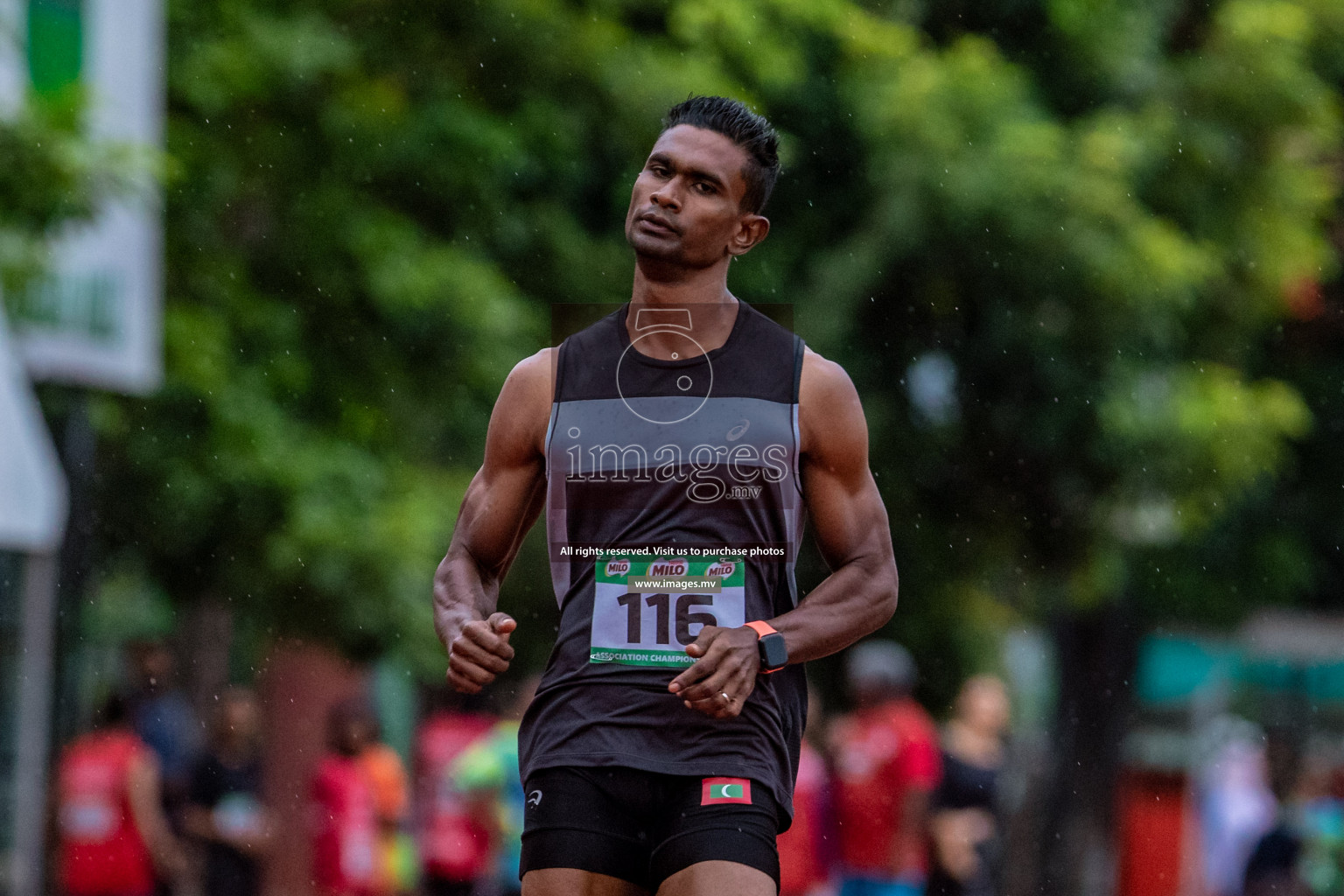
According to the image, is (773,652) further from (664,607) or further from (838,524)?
(838,524)

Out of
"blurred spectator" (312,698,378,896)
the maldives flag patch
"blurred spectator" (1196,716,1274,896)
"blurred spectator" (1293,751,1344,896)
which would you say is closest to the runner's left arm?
the maldives flag patch

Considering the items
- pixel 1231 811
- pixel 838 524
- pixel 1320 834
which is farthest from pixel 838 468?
pixel 1231 811

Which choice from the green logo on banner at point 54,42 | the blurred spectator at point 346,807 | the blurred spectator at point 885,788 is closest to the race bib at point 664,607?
the blurred spectator at point 885,788

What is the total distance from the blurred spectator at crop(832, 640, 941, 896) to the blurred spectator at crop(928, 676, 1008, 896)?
97mm

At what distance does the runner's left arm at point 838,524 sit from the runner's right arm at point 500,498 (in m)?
0.50

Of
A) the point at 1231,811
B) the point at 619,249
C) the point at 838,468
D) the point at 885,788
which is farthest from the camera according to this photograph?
the point at 1231,811

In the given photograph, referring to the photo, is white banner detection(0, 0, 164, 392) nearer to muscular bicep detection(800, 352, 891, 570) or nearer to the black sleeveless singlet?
the black sleeveless singlet

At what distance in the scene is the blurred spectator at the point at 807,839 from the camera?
9109 millimetres

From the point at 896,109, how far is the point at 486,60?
2.48 m

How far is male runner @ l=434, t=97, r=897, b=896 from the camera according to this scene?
3.72 meters

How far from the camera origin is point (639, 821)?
3762 mm

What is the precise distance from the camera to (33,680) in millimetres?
12891

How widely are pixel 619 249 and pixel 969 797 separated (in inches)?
176

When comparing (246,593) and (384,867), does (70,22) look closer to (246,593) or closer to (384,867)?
Result: (246,593)
